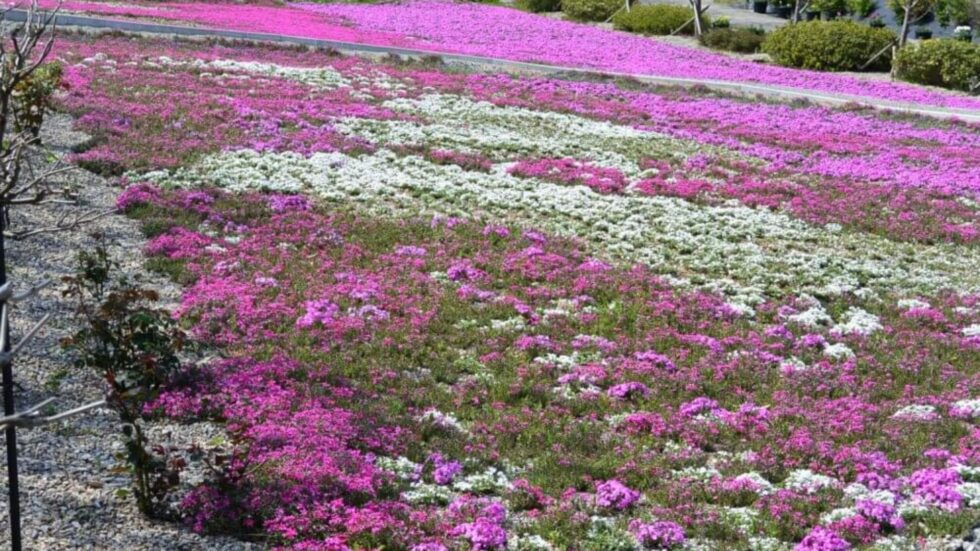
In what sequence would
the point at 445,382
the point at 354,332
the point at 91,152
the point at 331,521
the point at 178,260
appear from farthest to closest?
the point at 91,152 < the point at 178,260 < the point at 354,332 < the point at 445,382 < the point at 331,521

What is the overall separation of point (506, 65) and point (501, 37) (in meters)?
12.1

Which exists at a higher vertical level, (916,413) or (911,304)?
(911,304)

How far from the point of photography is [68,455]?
373 inches

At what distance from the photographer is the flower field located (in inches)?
369

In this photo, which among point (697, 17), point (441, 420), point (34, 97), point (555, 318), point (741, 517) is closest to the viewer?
point (741, 517)

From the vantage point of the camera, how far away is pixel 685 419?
11.4 metres

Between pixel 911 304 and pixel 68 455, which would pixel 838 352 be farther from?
pixel 68 455

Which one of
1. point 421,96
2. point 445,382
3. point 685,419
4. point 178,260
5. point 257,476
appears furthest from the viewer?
point 421,96

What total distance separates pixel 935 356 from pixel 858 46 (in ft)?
102

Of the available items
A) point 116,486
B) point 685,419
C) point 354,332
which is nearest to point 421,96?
point 354,332

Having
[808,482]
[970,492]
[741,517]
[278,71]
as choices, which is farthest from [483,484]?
[278,71]

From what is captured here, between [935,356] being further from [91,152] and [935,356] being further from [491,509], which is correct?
[91,152]

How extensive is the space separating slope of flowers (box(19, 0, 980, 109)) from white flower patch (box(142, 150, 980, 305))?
17.7m

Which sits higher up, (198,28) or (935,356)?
(198,28)
